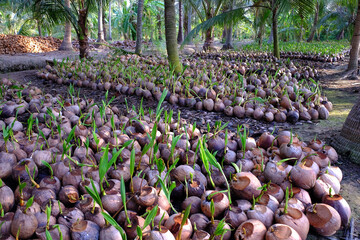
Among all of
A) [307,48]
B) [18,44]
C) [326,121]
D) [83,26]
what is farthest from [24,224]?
[307,48]

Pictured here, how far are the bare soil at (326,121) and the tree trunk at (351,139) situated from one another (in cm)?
6

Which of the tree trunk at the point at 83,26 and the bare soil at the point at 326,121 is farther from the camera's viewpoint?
the tree trunk at the point at 83,26

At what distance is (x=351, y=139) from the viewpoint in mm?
1833

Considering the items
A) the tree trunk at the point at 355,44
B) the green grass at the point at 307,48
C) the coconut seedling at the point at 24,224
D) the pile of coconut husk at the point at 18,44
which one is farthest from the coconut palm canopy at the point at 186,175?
the pile of coconut husk at the point at 18,44

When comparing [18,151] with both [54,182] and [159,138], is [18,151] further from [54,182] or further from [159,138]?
[159,138]

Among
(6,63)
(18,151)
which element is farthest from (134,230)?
(6,63)

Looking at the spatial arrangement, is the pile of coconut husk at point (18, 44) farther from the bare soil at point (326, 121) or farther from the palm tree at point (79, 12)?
the bare soil at point (326, 121)

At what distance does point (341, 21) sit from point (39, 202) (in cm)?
2098

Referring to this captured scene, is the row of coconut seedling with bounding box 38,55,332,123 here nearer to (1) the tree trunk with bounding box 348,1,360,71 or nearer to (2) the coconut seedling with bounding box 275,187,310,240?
(2) the coconut seedling with bounding box 275,187,310,240

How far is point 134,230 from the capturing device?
982 millimetres

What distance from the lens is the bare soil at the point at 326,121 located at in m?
1.49

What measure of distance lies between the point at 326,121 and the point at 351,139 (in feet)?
2.67

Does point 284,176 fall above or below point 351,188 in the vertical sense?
above

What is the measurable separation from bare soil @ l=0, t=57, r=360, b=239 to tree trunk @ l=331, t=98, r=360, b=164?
→ 6 centimetres
